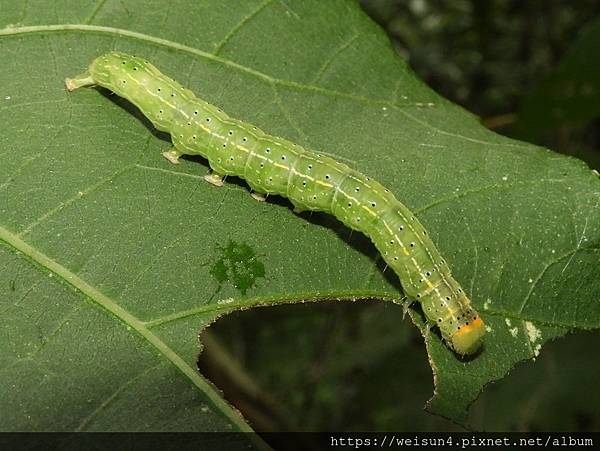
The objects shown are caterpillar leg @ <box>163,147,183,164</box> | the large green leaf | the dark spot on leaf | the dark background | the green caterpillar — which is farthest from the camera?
the dark background

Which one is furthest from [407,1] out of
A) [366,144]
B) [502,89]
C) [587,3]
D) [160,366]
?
[160,366]

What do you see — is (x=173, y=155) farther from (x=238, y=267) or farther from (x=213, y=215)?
(x=238, y=267)

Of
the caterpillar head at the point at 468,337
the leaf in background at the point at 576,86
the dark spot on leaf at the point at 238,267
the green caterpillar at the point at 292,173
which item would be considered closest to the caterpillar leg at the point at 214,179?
the green caterpillar at the point at 292,173

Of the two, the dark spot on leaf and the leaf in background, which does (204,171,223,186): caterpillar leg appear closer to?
the dark spot on leaf

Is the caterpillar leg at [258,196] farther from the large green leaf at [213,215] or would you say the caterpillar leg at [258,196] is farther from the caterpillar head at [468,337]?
the caterpillar head at [468,337]

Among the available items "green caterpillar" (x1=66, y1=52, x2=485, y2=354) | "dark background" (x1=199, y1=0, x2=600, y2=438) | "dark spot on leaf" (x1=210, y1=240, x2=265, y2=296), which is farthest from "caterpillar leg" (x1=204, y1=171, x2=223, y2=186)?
"dark background" (x1=199, y1=0, x2=600, y2=438)

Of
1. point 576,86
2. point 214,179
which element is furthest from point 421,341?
point 214,179

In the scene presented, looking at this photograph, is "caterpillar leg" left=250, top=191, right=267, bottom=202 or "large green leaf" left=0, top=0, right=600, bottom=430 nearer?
"large green leaf" left=0, top=0, right=600, bottom=430
